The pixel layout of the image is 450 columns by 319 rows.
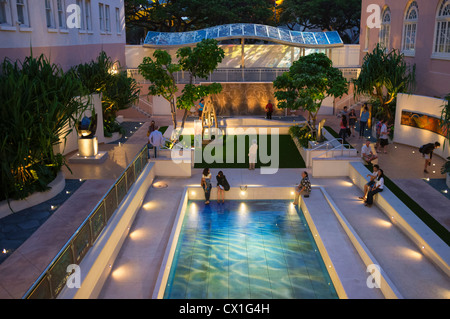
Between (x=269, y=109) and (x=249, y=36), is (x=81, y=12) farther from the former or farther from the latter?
(x=269, y=109)

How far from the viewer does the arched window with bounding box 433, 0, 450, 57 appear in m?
19.5

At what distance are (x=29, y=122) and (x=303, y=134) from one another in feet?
43.2

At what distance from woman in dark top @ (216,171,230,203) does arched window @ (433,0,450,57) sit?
12235 mm

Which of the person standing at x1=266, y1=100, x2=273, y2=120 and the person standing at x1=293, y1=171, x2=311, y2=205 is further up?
the person standing at x1=266, y1=100, x2=273, y2=120

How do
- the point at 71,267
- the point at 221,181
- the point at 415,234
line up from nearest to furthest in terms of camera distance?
the point at 71,267 < the point at 415,234 < the point at 221,181

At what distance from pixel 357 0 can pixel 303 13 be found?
5.27m

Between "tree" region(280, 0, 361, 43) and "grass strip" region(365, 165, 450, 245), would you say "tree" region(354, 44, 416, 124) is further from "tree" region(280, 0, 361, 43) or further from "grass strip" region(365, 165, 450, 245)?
"tree" region(280, 0, 361, 43)

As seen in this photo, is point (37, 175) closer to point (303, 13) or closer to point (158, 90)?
point (158, 90)

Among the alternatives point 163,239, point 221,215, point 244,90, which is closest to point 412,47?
point 244,90

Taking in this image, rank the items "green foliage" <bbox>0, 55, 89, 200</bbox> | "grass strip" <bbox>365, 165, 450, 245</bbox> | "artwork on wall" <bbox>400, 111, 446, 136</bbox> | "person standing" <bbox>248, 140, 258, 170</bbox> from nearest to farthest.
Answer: "green foliage" <bbox>0, 55, 89, 200</bbox>, "grass strip" <bbox>365, 165, 450, 245</bbox>, "person standing" <bbox>248, 140, 258, 170</bbox>, "artwork on wall" <bbox>400, 111, 446, 136</bbox>

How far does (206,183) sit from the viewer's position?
14922 millimetres

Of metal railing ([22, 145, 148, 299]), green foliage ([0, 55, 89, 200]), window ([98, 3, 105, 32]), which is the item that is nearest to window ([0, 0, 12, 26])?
green foliage ([0, 55, 89, 200])

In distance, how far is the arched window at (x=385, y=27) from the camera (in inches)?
1030

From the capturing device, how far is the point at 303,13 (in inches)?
1714
